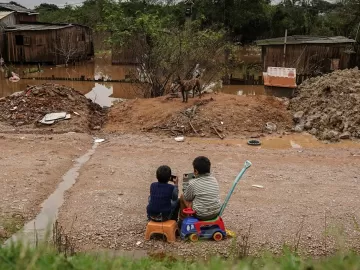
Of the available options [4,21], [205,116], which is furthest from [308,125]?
[4,21]

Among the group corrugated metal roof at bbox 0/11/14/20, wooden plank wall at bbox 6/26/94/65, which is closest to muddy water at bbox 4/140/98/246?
wooden plank wall at bbox 6/26/94/65

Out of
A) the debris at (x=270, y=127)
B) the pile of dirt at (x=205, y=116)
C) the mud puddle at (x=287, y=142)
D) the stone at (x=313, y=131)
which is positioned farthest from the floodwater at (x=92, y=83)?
the stone at (x=313, y=131)

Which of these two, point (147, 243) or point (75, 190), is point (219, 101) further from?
point (147, 243)

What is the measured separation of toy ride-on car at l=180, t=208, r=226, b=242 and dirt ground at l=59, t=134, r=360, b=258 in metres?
0.11

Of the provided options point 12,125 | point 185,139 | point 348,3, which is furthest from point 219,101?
point 348,3

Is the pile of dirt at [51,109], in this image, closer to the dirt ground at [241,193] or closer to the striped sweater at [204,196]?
the dirt ground at [241,193]

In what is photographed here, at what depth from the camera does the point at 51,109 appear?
46.6 ft

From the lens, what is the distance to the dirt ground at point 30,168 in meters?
7.35

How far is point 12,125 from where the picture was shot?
13.6 meters

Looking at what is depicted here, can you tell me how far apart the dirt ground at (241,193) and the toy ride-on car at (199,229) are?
0.35 ft

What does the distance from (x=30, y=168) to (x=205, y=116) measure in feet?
19.9

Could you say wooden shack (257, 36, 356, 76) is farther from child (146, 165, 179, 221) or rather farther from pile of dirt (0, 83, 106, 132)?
child (146, 165, 179, 221)

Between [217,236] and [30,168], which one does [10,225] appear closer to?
[217,236]

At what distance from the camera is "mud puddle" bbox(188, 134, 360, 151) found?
12305 mm
